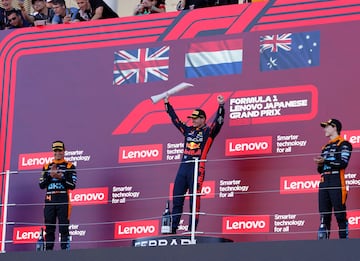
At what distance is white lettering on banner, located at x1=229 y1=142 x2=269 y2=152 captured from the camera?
11477 mm

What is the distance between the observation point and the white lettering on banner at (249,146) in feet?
37.7

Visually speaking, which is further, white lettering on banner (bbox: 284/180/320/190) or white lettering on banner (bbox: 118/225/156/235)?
white lettering on banner (bbox: 118/225/156/235)


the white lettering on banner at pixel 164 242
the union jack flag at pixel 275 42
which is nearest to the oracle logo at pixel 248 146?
the union jack flag at pixel 275 42

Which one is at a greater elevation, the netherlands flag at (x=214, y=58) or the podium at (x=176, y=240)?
the netherlands flag at (x=214, y=58)

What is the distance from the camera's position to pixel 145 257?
982 centimetres

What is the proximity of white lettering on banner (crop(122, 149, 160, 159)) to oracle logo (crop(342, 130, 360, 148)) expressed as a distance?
194cm

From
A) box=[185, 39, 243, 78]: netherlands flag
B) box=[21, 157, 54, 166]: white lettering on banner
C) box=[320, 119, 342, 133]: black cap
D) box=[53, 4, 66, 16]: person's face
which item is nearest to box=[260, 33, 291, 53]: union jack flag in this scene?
box=[185, 39, 243, 78]: netherlands flag

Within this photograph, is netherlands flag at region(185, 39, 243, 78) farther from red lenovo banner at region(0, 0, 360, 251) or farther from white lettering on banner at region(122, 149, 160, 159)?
white lettering on banner at region(122, 149, 160, 159)

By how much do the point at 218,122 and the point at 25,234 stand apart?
2713 millimetres

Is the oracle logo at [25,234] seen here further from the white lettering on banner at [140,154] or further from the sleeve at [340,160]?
the sleeve at [340,160]

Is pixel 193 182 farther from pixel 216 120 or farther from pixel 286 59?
pixel 286 59

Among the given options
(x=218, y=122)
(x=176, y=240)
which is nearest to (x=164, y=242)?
(x=176, y=240)

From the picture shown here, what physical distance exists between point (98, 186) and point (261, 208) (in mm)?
1796

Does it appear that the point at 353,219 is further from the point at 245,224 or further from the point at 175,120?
the point at 175,120
